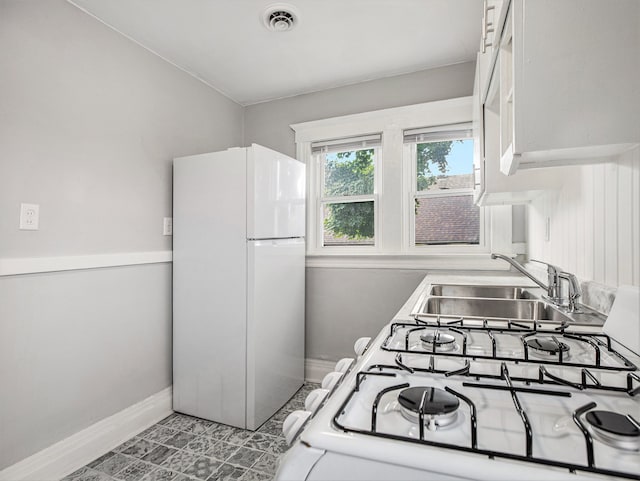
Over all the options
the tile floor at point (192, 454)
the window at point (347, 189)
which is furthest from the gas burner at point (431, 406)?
the window at point (347, 189)

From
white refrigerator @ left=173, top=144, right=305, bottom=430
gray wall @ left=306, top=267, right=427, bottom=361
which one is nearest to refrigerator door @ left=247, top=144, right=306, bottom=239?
white refrigerator @ left=173, top=144, right=305, bottom=430

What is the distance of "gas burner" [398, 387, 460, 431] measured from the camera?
0.54 metres

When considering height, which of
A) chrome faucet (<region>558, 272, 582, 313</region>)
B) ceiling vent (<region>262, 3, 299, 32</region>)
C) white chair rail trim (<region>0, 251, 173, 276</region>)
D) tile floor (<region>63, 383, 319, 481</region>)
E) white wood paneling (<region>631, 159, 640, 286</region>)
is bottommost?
tile floor (<region>63, 383, 319, 481</region>)

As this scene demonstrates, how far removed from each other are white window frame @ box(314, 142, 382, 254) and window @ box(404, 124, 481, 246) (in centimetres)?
27

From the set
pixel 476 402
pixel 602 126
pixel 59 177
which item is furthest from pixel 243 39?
pixel 476 402

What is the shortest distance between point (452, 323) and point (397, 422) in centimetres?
65

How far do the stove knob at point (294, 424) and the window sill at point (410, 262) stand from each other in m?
2.16

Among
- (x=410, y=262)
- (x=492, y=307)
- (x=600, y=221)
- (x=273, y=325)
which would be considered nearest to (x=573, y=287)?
(x=600, y=221)

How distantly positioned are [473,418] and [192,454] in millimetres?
1940

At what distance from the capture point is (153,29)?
7.01ft

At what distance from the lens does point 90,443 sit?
192 centimetres

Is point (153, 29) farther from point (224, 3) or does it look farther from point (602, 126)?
point (602, 126)

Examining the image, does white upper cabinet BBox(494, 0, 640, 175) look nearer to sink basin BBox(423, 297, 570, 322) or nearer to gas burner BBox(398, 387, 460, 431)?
gas burner BBox(398, 387, 460, 431)

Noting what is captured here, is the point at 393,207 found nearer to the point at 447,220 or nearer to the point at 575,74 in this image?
the point at 447,220
